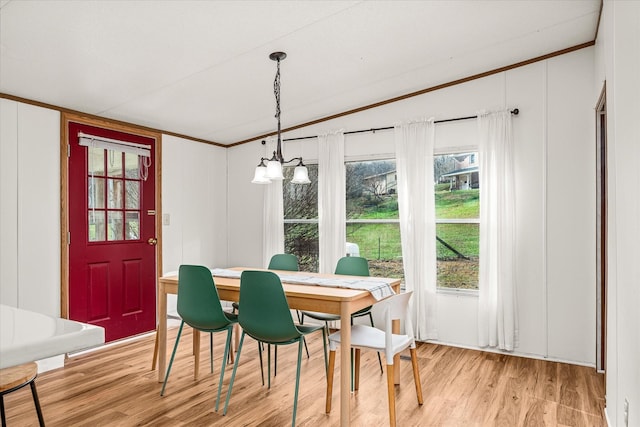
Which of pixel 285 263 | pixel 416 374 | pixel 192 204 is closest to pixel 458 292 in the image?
pixel 416 374

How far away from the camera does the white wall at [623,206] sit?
1.70 m

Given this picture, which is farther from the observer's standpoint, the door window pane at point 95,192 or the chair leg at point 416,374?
the door window pane at point 95,192

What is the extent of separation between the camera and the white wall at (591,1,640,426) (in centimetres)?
170

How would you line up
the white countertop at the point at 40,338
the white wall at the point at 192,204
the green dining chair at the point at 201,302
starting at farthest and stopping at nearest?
the white wall at the point at 192,204 < the green dining chair at the point at 201,302 < the white countertop at the point at 40,338

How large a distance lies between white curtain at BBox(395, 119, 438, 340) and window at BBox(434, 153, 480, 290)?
14cm

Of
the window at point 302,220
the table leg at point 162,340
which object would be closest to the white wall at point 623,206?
the table leg at point 162,340

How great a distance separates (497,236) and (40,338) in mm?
3703

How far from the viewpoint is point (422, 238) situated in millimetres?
4129

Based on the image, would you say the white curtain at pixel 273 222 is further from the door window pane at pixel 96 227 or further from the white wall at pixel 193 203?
the door window pane at pixel 96 227

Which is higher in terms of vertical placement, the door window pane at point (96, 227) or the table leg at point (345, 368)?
the door window pane at point (96, 227)

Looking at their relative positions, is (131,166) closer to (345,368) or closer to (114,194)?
(114,194)

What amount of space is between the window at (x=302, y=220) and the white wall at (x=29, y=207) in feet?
7.73

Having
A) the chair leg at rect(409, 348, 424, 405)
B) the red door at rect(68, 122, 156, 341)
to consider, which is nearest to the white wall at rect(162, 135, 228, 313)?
the red door at rect(68, 122, 156, 341)

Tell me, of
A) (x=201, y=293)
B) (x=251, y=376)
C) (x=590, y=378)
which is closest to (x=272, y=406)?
(x=251, y=376)
